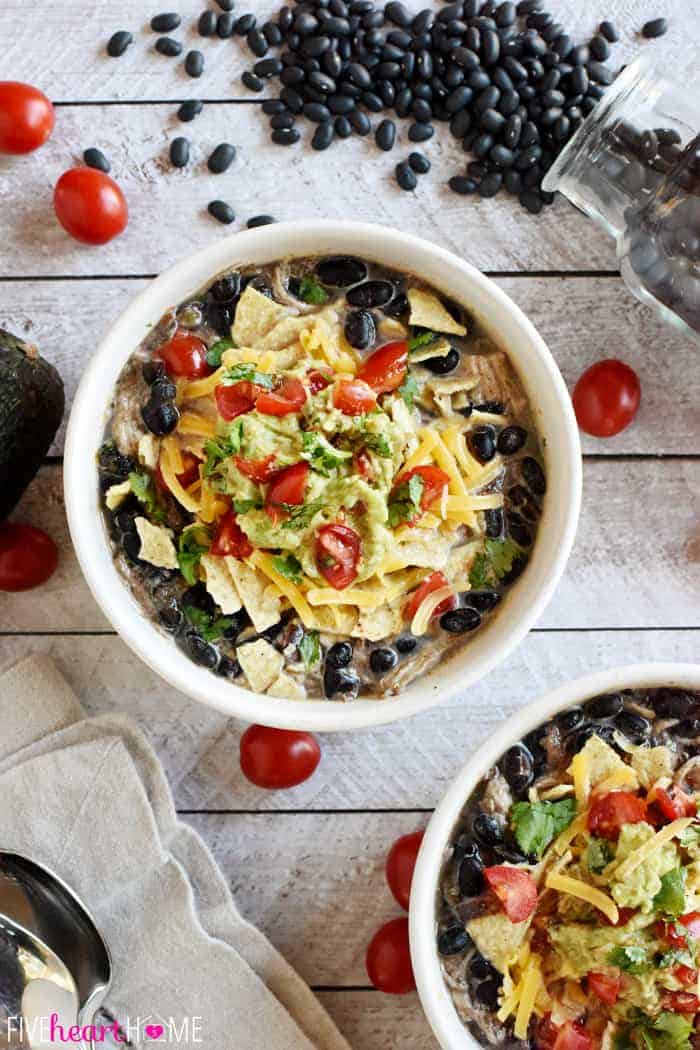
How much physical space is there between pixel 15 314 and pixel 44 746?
3.35 ft

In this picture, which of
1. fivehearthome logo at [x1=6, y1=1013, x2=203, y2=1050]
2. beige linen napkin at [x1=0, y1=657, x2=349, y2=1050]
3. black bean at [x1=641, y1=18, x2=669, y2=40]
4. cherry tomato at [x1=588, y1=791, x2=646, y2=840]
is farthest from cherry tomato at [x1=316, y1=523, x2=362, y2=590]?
black bean at [x1=641, y1=18, x2=669, y2=40]

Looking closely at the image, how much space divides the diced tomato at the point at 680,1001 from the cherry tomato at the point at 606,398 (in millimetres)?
1215

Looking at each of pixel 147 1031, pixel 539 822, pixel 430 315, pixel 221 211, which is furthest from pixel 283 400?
pixel 147 1031

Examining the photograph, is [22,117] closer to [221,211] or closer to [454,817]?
[221,211]

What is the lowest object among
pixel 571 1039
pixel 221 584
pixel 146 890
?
pixel 146 890

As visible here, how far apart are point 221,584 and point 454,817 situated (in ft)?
2.10

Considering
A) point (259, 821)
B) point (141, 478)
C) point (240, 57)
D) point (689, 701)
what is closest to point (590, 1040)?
point (689, 701)

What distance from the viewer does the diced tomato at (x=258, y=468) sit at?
6.73ft

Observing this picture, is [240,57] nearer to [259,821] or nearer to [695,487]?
[695,487]

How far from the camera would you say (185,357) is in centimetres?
221

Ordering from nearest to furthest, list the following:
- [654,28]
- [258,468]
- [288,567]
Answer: [258,468]
[288,567]
[654,28]

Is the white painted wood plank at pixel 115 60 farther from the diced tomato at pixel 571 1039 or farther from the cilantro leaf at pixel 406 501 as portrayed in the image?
the diced tomato at pixel 571 1039

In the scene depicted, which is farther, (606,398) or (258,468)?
(606,398)

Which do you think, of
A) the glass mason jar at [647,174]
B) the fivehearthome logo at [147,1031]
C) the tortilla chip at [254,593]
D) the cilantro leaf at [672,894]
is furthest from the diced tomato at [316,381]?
the fivehearthome logo at [147,1031]
